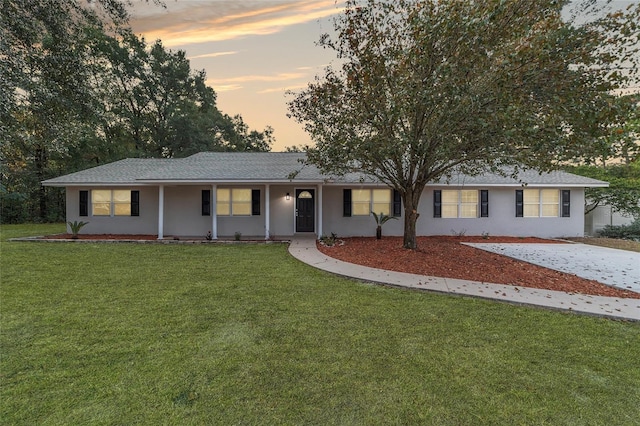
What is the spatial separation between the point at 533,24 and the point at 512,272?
5.60 m

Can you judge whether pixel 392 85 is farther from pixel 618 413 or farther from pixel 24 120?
pixel 24 120

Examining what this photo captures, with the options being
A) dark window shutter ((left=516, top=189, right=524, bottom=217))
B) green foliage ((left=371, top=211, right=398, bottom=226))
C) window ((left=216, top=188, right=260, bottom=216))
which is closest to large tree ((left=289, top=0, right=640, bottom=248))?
green foliage ((left=371, top=211, right=398, bottom=226))

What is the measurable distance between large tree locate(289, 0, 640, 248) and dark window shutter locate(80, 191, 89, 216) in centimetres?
1185

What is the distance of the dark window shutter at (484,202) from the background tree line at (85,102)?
45.5 feet

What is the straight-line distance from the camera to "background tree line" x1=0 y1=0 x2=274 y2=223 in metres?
4.62

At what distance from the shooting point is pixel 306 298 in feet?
17.3

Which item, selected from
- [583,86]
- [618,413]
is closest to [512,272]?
A: [583,86]

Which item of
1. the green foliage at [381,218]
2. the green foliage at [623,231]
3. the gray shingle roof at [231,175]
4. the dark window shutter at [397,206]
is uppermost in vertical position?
the gray shingle roof at [231,175]

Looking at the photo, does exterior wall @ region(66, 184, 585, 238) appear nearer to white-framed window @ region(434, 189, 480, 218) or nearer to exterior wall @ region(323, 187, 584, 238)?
exterior wall @ region(323, 187, 584, 238)

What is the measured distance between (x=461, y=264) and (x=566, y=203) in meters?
9.47

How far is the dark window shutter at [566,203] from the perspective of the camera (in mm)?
13453

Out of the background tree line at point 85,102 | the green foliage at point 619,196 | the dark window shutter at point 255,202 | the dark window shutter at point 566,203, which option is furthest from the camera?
the green foliage at point 619,196

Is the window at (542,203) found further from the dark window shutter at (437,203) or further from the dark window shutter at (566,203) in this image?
the dark window shutter at (437,203)

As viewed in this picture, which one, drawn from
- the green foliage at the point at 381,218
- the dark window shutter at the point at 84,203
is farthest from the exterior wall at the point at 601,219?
the dark window shutter at the point at 84,203
